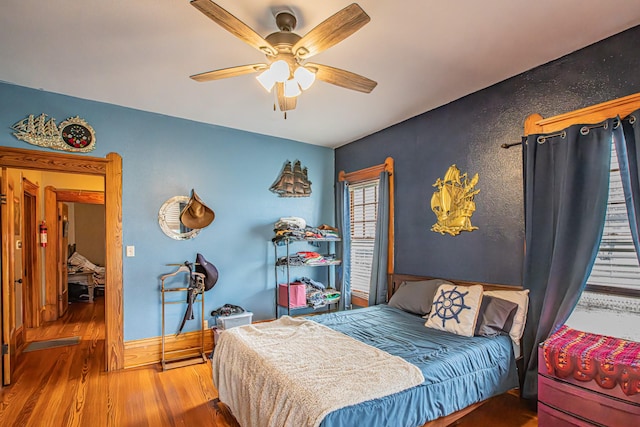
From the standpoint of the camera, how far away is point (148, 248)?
138 inches

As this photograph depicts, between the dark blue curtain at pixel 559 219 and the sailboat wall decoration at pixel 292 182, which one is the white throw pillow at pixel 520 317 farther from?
the sailboat wall decoration at pixel 292 182

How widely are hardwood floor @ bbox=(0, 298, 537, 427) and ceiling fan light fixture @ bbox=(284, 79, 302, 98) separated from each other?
2289 mm

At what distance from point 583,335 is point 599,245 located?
1.97 feet

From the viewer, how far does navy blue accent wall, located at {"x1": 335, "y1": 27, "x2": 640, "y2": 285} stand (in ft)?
7.59

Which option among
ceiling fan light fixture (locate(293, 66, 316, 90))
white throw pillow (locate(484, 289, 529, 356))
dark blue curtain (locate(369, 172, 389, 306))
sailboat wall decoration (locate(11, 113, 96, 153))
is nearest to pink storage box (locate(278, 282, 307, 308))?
dark blue curtain (locate(369, 172, 389, 306))

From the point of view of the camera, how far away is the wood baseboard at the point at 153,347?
133 inches

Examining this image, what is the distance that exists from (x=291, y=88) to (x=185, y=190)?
215cm

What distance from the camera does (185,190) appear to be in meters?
3.74

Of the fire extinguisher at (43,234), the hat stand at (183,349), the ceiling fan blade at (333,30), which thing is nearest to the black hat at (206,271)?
the hat stand at (183,349)

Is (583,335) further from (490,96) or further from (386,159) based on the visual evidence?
(386,159)

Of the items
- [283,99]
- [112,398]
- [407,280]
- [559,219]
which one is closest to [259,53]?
[283,99]

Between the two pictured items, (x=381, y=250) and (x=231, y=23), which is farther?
(x=381, y=250)

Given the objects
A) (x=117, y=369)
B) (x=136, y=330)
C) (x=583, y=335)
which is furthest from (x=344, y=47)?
(x=117, y=369)

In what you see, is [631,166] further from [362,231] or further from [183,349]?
[183,349]
